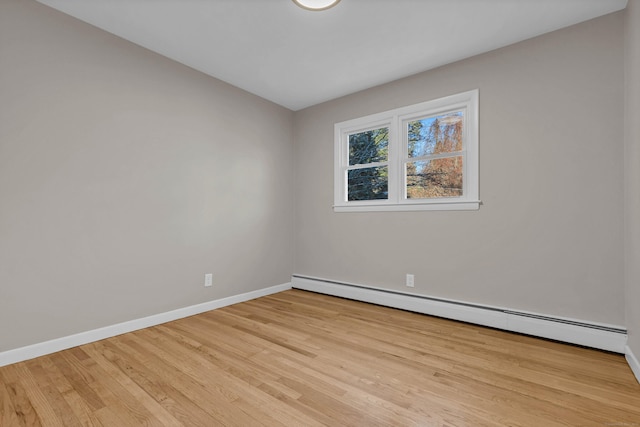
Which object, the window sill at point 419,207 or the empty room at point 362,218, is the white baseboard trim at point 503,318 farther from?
the window sill at point 419,207

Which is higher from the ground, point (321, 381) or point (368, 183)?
point (368, 183)

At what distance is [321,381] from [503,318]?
1.85 metres

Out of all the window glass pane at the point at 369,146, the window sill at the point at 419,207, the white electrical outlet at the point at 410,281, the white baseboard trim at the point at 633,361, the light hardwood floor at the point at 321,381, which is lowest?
the light hardwood floor at the point at 321,381

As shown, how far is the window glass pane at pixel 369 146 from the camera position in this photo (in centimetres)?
360

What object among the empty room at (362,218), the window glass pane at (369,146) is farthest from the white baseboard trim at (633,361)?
the window glass pane at (369,146)

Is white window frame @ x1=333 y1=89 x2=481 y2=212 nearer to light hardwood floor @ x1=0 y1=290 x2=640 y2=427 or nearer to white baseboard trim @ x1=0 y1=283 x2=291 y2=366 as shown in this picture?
light hardwood floor @ x1=0 y1=290 x2=640 y2=427

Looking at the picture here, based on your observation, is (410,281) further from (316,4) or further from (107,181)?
(107,181)

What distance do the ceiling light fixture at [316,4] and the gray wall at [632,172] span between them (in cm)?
195

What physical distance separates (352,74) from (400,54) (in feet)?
1.91

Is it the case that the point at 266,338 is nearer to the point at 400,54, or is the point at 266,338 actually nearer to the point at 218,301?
the point at 218,301

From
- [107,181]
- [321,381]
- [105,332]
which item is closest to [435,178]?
[321,381]

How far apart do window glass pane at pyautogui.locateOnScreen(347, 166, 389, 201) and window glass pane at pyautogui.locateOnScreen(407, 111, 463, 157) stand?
1.37ft

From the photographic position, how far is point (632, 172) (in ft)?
6.52

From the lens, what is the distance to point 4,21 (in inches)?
79.3
